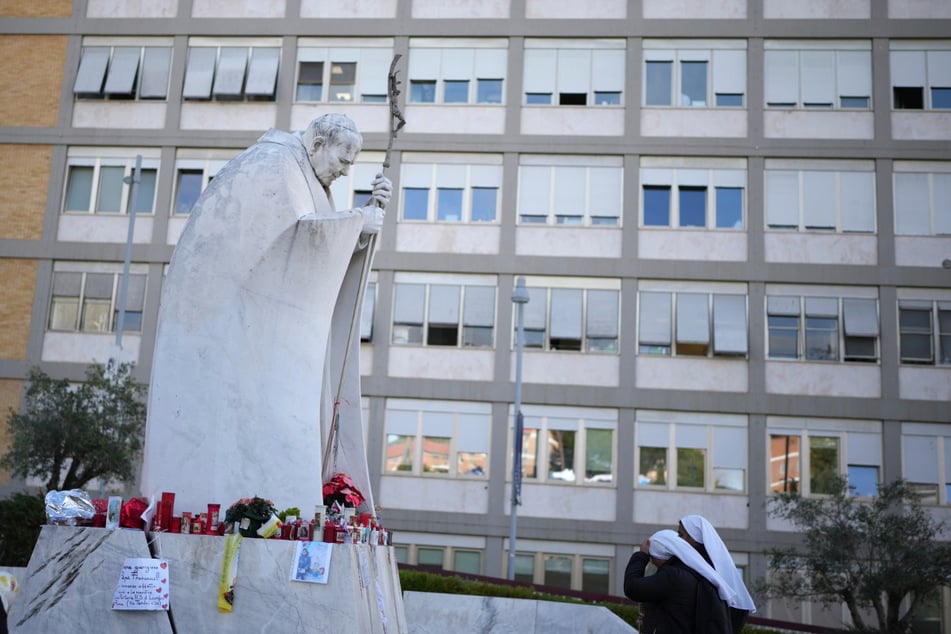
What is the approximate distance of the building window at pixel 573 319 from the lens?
34.1m

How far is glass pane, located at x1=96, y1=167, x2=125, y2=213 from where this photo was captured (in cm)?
3650

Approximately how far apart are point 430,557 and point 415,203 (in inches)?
426

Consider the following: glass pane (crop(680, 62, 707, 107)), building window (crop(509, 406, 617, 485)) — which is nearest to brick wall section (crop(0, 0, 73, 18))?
building window (crop(509, 406, 617, 485))

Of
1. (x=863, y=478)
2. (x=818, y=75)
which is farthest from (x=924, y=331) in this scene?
(x=818, y=75)

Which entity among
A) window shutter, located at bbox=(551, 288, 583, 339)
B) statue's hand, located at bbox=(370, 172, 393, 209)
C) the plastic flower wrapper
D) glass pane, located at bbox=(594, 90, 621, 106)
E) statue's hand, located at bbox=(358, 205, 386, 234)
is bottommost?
the plastic flower wrapper

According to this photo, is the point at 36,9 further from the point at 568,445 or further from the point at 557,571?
the point at 557,571

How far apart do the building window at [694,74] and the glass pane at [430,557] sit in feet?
49.5

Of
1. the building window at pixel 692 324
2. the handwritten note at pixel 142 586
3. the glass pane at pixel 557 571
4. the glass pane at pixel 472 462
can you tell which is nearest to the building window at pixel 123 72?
the glass pane at pixel 472 462

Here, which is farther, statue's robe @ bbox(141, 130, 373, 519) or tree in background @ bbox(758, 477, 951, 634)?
tree in background @ bbox(758, 477, 951, 634)

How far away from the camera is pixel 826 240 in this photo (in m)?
33.8

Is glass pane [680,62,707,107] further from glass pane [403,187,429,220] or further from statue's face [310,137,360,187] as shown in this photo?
statue's face [310,137,360,187]

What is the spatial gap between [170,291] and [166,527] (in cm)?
196

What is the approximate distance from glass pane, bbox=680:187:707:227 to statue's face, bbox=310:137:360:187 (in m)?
25.8

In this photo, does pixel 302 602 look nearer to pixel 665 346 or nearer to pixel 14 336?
pixel 665 346
